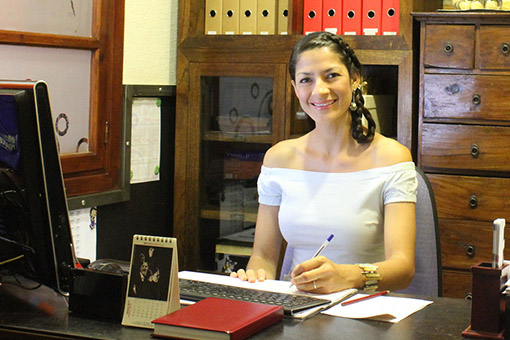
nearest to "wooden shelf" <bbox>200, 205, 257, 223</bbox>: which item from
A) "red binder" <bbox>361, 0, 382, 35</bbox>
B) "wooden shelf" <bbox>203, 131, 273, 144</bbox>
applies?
"wooden shelf" <bbox>203, 131, 273, 144</bbox>

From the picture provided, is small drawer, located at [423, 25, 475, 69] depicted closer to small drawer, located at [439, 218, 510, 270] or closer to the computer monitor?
small drawer, located at [439, 218, 510, 270]

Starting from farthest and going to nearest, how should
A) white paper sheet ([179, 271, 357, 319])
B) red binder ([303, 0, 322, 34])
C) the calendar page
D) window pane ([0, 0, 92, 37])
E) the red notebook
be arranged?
1. red binder ([303, 0, 322, 34])
2. window pane ([0, 0, 92, 37])
3. white paper sheet ([179, 271, 357, 319])
4. the calendar page
5. the red notebook

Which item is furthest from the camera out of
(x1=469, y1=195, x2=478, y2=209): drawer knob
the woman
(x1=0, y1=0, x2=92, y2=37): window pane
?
(x1=469, y1=195, x2=478, y2=209): drawer knob

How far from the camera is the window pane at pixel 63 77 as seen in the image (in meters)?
2.55

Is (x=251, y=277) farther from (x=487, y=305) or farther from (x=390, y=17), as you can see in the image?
(x=390, y=17)

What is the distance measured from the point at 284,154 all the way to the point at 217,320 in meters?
1.08

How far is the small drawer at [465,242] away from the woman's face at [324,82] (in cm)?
97

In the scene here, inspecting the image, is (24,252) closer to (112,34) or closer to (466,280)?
(112,34)

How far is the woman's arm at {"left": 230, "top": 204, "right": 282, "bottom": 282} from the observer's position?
2.18m

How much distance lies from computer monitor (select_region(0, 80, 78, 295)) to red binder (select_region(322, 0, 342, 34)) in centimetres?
194

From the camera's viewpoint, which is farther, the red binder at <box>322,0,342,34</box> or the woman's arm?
the red binder at <box>322,0,342,34</box>

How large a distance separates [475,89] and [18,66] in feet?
5.36

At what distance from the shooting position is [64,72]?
9.08 ft

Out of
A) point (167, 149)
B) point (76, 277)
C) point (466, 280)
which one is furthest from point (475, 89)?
point (76, 277)
